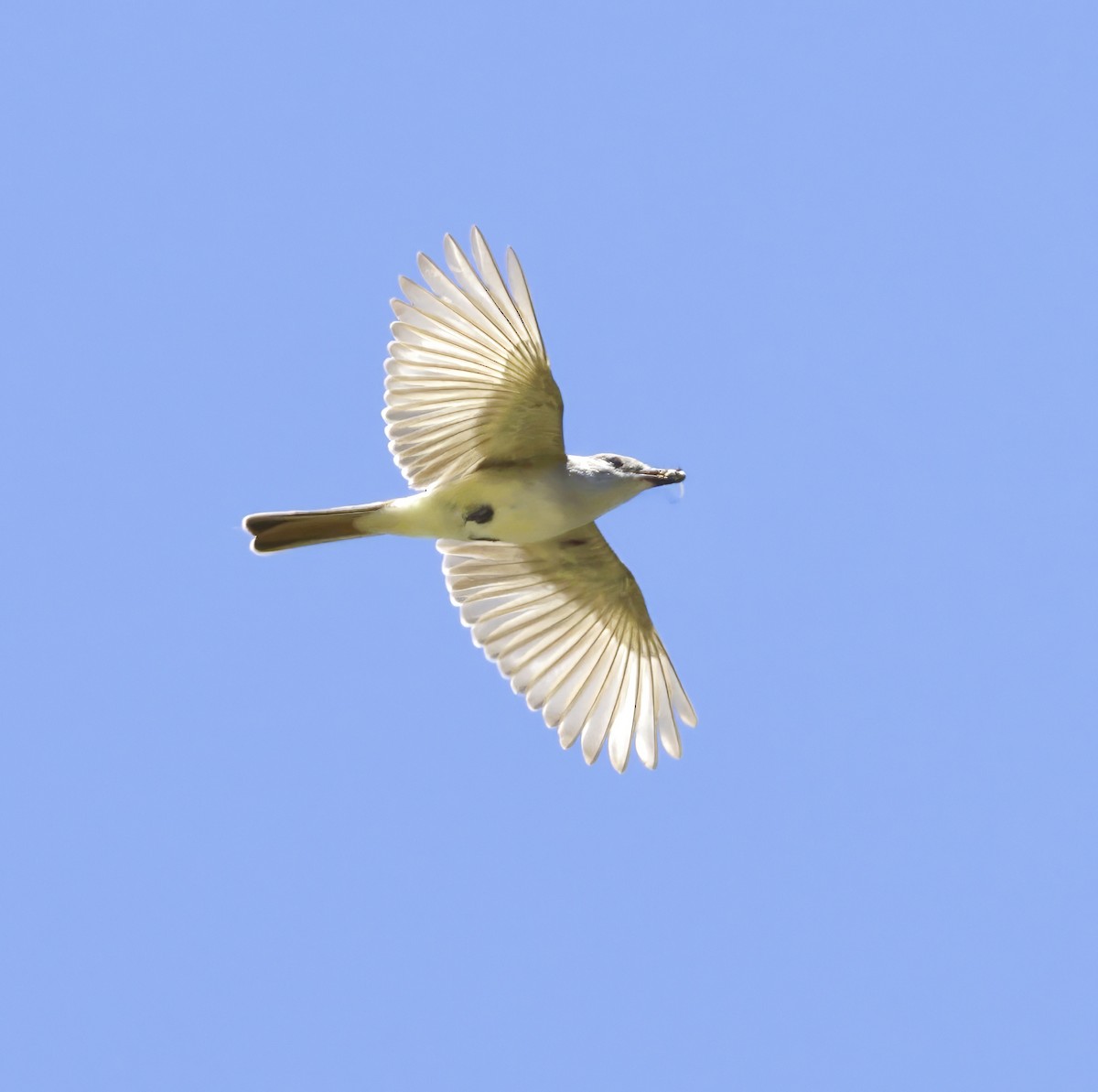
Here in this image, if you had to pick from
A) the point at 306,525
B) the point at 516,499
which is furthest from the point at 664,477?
the point at 306,525

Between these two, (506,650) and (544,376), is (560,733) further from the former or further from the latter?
(544,376)

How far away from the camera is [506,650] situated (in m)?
11.6

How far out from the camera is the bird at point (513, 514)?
1038 cm

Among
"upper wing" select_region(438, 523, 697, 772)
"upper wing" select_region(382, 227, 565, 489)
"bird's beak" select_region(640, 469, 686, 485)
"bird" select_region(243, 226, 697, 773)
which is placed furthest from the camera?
"upper wing" select_region(438, 523, 697, 772)

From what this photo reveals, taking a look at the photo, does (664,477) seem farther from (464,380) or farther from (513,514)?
(464,380)

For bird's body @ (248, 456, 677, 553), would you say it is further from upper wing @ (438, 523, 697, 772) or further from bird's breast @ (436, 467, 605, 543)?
upper wing @ (438, 523, 697, 772)

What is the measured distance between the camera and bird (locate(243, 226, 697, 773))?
1038cm

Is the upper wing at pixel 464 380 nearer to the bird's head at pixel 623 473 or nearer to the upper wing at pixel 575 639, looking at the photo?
the bird's head at pixel 623 473

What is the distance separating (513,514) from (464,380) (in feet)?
2.69

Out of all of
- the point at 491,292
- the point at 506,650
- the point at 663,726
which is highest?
the point at 491,292

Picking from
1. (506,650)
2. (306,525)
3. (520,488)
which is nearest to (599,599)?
(506,650)

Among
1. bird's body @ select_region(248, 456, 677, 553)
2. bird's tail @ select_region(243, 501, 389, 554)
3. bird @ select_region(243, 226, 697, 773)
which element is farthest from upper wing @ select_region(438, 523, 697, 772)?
bird's tail @ select_region(243, 501, 389, 554)

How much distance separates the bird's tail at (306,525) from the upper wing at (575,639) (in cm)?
107

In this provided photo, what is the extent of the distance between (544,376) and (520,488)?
2.30 ft
